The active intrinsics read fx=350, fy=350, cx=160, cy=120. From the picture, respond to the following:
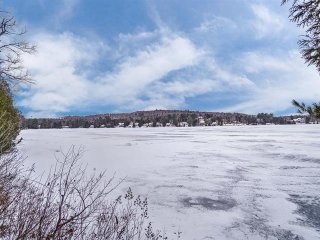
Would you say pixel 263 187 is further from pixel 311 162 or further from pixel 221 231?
pixel 311 162

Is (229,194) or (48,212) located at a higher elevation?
(48,212)

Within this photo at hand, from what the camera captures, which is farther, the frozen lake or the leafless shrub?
the frozen lake

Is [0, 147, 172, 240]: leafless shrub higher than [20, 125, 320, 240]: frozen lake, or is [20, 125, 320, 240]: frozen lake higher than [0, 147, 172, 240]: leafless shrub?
[0, 147, 172, 240]: leafless shrub

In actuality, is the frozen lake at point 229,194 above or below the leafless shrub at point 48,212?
below

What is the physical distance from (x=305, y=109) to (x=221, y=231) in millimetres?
3277

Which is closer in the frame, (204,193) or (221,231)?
(221,231)

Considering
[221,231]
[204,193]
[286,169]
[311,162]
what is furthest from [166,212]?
[311,162]

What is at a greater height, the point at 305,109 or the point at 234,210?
the point at 305,109

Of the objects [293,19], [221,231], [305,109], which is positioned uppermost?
[293,19]

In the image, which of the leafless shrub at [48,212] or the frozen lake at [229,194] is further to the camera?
the frozen lake at [229,194]

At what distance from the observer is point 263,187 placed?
12188 mm

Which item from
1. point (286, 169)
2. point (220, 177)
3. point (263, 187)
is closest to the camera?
point (263, 187)

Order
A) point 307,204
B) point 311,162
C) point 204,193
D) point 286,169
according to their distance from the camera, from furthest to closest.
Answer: point 311,162
point 286,169
point 204,193
point 307,204

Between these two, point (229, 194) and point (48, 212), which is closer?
point (48, 212)
